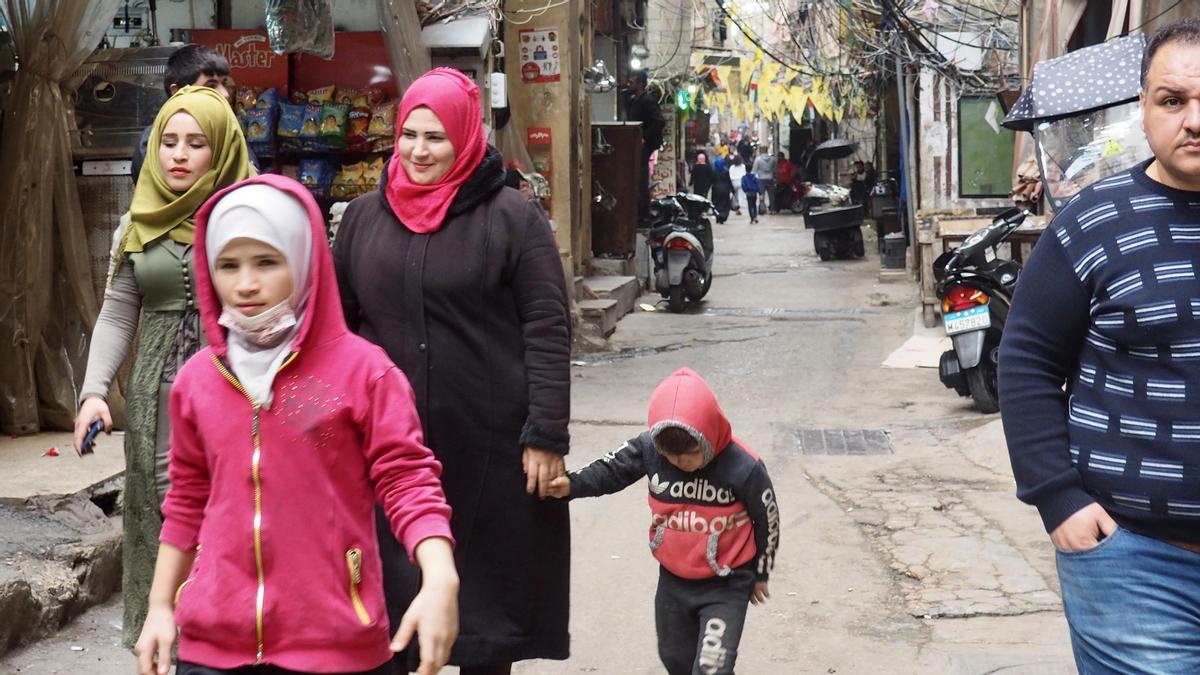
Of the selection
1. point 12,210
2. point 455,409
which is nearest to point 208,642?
point 455,409

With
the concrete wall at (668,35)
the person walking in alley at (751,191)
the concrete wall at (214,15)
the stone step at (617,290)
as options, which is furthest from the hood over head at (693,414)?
the person walking in alley at (751,191)

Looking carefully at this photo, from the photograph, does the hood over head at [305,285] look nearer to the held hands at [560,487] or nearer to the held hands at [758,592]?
the held hands at [560,487]

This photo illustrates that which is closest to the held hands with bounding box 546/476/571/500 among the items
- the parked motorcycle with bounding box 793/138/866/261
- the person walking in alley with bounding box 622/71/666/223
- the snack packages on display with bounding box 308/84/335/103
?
the snack packages on display with bounding box 308/84/335/103

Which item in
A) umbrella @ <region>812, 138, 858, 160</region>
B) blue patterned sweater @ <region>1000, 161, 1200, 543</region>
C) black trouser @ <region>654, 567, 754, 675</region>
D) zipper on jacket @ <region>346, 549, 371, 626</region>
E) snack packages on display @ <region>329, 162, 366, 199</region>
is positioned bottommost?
black trouser @ <region>654, 567, 754, 675</region>

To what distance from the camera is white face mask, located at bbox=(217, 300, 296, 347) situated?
2.67 m

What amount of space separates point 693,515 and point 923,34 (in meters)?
15.7

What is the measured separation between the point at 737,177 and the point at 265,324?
42.6m

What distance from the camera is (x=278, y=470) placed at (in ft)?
8.77

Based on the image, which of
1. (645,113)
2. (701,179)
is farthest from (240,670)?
(701,179)

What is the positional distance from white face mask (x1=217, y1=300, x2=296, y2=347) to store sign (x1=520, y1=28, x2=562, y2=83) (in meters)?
12.2

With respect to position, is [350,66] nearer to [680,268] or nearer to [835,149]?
[680,268]

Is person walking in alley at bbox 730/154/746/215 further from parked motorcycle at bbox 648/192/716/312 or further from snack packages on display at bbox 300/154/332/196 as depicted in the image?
snack packages on display at bbox 300/154/332/196

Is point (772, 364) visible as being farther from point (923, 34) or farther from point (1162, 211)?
point (1162, 211)

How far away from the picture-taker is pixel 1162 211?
271 centimetres
